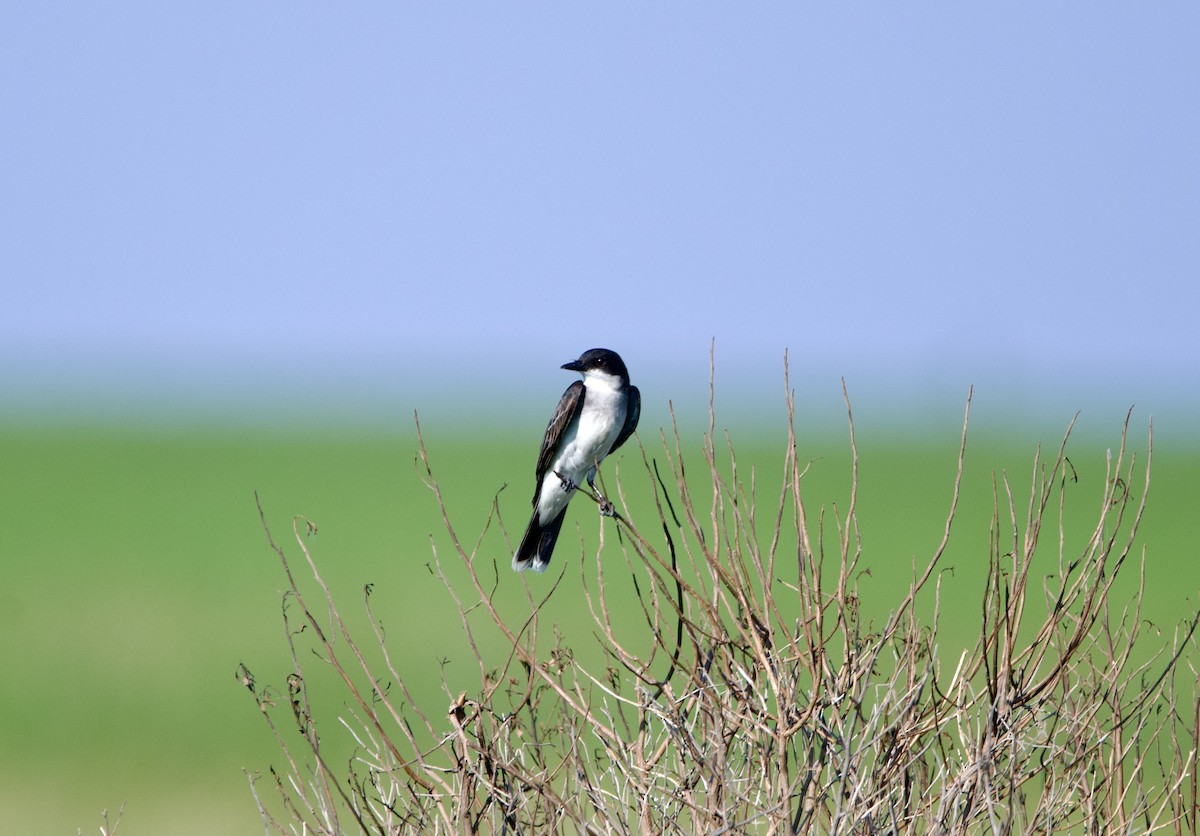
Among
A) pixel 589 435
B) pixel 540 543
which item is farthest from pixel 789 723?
pixel 589 435

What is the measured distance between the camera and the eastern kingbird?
27.5ft

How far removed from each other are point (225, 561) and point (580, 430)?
118 ft

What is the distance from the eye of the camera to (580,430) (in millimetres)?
8555

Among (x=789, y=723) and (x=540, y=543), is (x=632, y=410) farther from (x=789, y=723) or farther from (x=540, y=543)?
(x=789, y=723)

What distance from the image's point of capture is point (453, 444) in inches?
2768

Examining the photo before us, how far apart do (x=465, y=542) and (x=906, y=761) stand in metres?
32.4

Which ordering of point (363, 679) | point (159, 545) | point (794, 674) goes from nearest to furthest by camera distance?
point (794, 674) → point (363, 679) → point (159, 545)

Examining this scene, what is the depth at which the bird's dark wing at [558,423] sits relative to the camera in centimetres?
848

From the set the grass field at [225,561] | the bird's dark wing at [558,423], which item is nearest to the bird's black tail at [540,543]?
the bird's dark wing at [558,423]

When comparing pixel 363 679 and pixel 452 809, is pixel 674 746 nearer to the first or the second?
pixel 452 809

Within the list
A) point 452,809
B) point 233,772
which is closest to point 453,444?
point 233,772

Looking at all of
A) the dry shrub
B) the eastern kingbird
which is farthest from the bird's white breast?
the dry shrub

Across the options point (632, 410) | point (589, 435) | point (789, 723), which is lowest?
point (789, 723)

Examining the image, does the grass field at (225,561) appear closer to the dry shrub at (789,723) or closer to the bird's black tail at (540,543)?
the bird's black tail at (540,543)
